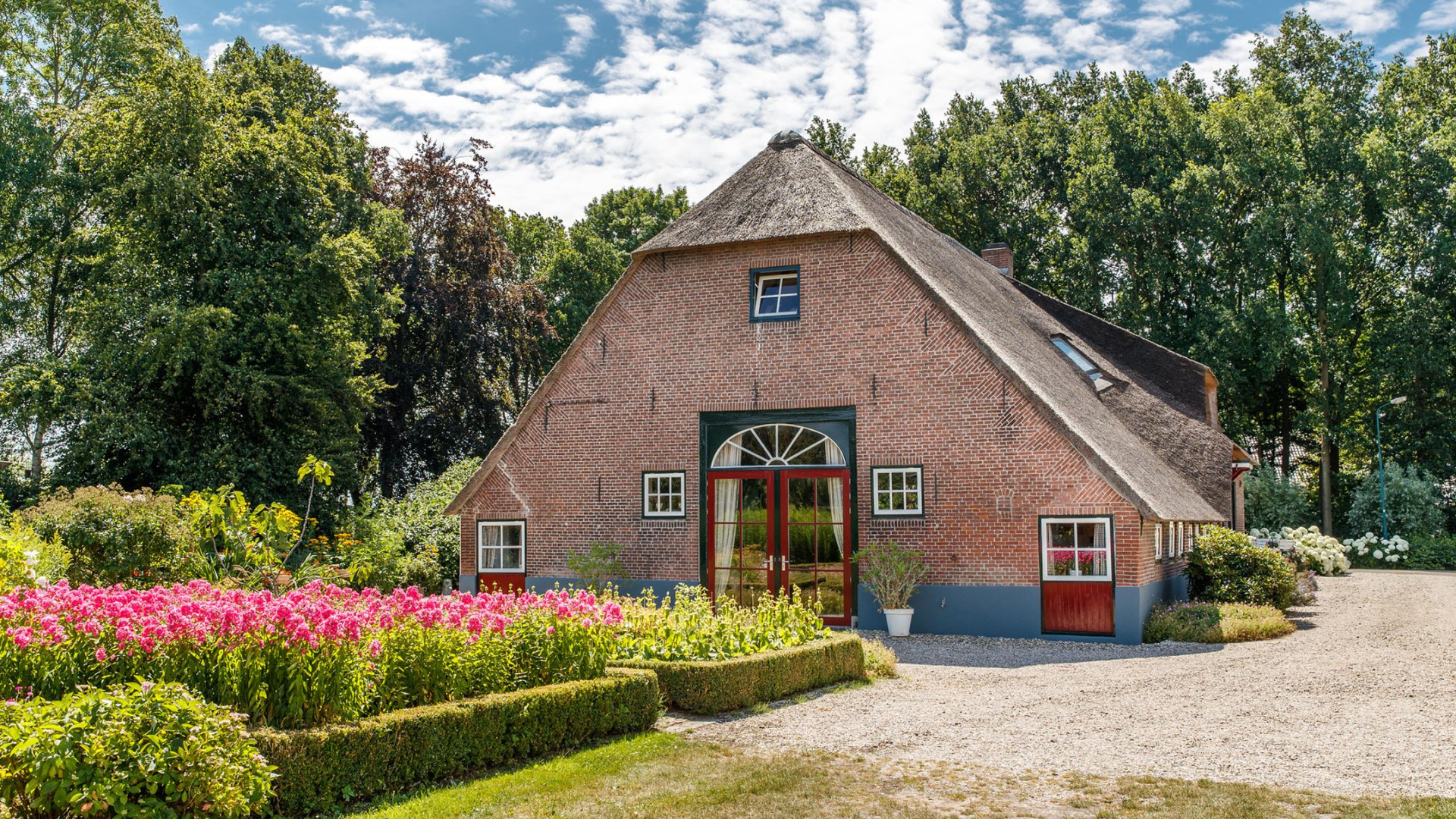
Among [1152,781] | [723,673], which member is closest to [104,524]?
[723,673]

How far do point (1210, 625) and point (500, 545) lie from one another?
37.8 ft

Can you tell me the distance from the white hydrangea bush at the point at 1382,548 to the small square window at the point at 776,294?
2583 centimetres

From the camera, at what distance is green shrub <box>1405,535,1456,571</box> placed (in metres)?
33.5

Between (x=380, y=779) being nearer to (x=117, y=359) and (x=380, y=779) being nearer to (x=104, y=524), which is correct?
(x=104, y=524)

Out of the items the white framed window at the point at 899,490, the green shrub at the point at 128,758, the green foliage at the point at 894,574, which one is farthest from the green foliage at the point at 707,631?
the white framed window at the point at 899,490

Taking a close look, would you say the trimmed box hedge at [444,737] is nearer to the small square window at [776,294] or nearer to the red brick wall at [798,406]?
the red brick wall at [798,406]

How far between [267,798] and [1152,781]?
555cm

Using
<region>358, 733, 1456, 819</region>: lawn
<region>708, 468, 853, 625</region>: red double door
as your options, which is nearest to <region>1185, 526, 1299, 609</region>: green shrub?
<region>708, 468, 853, 625</region>: red double door

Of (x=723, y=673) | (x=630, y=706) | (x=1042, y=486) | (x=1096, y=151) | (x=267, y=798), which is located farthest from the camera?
(x=1096, y=151)

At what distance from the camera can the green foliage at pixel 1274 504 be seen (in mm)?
36969

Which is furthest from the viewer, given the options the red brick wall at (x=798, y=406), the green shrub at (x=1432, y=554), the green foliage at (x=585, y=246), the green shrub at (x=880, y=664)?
the green foliage at (x=585, y=246)

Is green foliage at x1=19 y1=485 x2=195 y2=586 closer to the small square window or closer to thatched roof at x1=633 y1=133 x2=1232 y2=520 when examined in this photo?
thatched roof at x1=633 y1=133 x2=1232 y2=520

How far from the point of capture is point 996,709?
33.5ft

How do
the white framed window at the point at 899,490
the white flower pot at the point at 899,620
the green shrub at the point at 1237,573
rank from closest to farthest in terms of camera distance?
1. the white flower pot at the point at 899,620
2. the white framed window at the point at 899,490
3. the green shrub at the point at 1237,573
